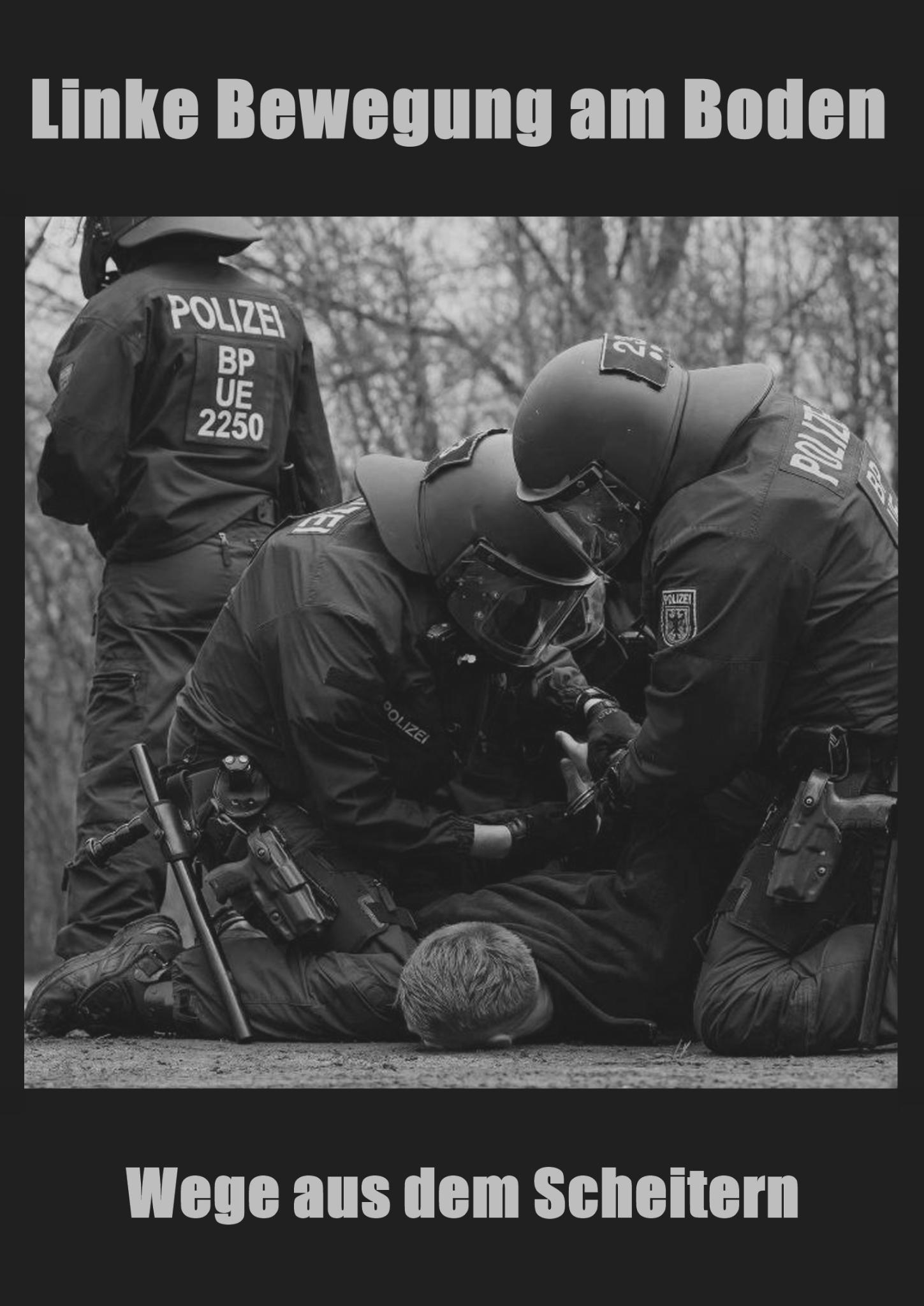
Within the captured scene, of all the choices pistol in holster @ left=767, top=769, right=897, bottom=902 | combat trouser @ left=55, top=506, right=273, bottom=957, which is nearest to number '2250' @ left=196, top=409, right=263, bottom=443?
combat trouser @ left=55, top=506, right=273, bottom=957

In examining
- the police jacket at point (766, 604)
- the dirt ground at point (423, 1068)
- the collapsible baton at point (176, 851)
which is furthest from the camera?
the collapsible baton at point (176, 851)

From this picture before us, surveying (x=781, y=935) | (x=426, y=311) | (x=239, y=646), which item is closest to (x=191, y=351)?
(x=239, y=646)

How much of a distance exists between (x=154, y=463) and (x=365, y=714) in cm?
159

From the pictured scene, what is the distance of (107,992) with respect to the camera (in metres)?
5.00

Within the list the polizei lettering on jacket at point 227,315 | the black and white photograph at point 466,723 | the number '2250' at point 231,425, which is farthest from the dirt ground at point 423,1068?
the polizei lettering on jacket at point 227,315

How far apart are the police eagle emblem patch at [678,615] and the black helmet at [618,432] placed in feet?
1.12

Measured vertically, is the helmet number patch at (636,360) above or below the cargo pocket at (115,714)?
above

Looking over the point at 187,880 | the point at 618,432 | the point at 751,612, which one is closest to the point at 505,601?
the point at 618,432

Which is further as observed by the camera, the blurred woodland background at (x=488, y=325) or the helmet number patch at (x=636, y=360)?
the blurred woodland background at (x=488, y=325)

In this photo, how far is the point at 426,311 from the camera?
537 inches

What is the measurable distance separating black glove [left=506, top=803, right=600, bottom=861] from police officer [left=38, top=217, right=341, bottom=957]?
1.30m

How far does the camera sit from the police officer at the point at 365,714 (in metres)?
4.66

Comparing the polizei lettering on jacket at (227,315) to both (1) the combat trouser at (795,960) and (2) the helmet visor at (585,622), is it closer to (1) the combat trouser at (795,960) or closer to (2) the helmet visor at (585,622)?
(2) the helmet visor at (585,622)

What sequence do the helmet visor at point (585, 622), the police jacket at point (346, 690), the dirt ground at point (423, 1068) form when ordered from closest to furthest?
1. the dirt ground at point (423, 1068)
2. the police jacket at point (346, 690)
3. the helmet visor at point (585, 622)
